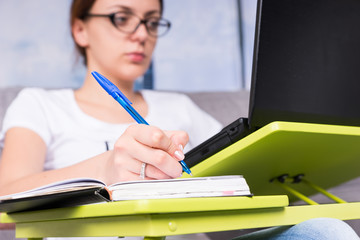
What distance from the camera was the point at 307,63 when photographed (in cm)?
78

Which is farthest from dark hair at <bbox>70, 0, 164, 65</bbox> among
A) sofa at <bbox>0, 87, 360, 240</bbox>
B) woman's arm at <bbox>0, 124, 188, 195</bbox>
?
woman's arm at <bbox>0, 124, 188, 195</bbox>

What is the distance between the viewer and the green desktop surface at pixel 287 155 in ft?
2.11

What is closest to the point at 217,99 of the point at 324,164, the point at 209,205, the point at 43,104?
the point at 43,104

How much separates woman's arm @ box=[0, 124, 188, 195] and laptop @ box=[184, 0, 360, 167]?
4.5 inches

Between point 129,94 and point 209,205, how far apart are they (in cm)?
102

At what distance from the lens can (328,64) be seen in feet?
2.66

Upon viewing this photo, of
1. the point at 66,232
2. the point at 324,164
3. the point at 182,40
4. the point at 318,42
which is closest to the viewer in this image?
the point at 66,232

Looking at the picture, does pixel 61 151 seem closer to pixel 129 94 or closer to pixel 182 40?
pixel 129 94

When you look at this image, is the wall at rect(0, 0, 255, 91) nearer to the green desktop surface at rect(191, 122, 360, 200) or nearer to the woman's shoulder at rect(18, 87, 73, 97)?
the woman's shoulder at rect(18, 87, 73, 97)

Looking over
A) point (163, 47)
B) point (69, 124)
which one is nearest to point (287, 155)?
point (69, 124)

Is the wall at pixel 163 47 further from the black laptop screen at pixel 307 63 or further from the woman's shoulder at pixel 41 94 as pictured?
the black laptop screen at pixel 307 63

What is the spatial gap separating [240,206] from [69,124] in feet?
2.95

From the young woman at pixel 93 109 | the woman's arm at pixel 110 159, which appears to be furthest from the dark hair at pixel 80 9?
the woman's arm at pixel 110 159

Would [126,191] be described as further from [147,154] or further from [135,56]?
[135,56]
